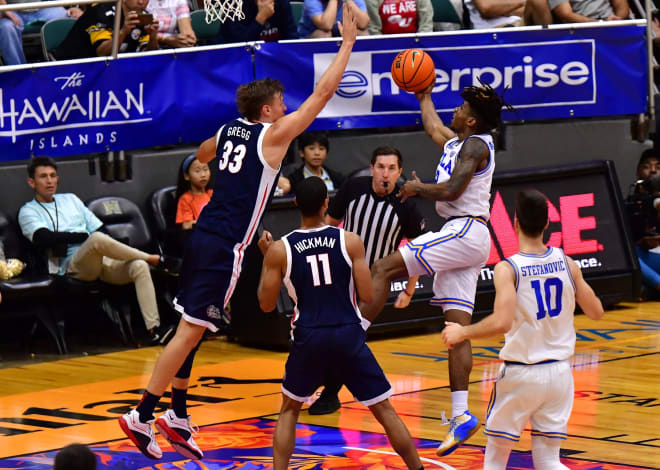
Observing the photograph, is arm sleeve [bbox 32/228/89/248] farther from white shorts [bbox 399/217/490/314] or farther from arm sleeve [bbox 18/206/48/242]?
white shorts [bbox 399/217/490/314]

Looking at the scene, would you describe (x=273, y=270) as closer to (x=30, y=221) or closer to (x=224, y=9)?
(x=30, y=221)

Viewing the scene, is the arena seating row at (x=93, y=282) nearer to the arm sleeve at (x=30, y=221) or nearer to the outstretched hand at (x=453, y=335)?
the arm sleeve at (x=30, y=221)

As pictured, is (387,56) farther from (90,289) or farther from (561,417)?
(561,417)

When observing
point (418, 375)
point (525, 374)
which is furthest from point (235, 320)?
point (525, 374)

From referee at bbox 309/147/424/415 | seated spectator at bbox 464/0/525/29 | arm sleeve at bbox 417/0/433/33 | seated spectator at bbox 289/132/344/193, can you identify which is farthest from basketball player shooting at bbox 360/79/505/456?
seated spectator at bbox 464/0/525/29

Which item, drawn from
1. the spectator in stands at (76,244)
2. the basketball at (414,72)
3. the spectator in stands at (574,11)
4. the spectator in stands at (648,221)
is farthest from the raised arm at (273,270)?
the spectator in stands at (574,11)

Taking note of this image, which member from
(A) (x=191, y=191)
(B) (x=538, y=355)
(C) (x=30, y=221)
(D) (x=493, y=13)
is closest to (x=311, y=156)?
(A) (x=191, y=191)

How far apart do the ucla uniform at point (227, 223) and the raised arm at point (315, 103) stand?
8cm

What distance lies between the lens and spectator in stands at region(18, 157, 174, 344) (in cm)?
1025

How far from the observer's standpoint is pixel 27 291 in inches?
395

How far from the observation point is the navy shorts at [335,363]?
5.74 meters

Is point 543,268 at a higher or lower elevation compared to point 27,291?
higher

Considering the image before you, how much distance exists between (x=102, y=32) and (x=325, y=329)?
6082 millimetres

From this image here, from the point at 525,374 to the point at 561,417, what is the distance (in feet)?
0.80
